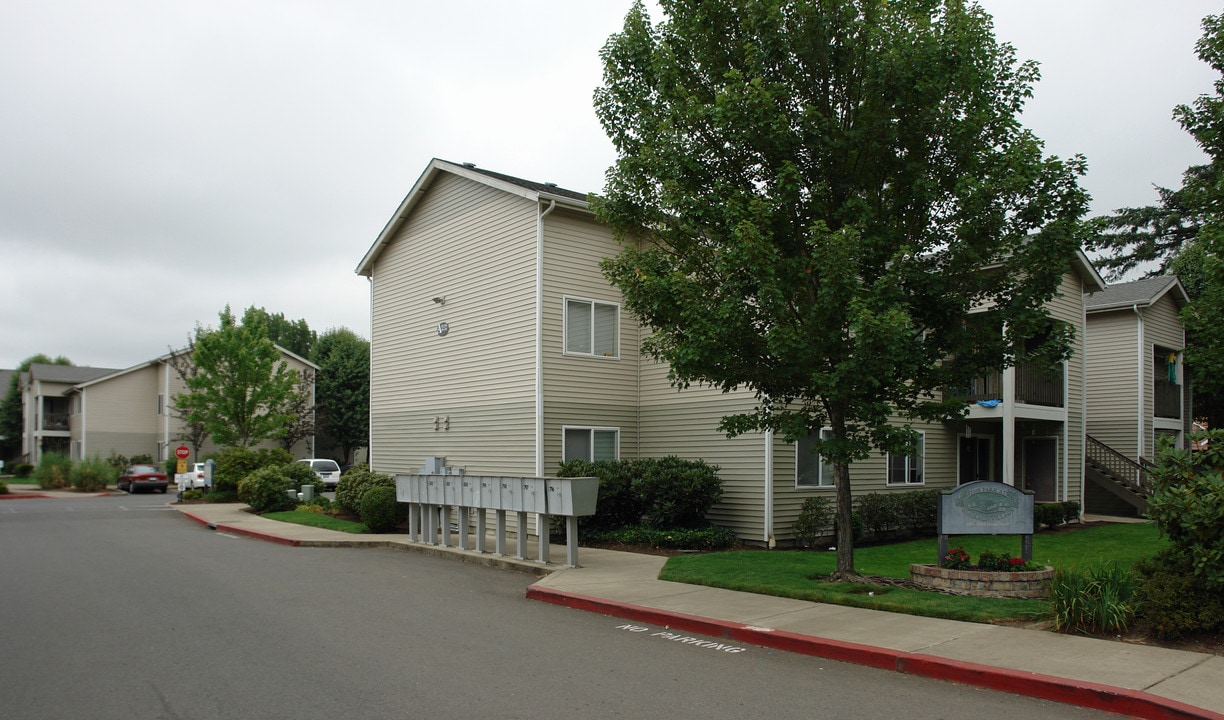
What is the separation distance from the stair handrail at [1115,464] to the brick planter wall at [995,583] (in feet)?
55.5

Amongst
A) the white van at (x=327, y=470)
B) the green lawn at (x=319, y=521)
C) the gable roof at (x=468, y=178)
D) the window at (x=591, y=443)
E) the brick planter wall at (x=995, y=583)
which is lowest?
the white van at (x=327, y=470)

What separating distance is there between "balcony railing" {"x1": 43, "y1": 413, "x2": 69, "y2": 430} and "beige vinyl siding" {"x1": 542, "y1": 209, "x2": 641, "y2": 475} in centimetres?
5383

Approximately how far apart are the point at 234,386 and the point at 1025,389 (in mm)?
30177

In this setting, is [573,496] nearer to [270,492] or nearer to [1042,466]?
[270,492]

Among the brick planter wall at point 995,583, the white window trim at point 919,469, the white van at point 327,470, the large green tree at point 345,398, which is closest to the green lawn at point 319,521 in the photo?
the white window trim at point 919,469

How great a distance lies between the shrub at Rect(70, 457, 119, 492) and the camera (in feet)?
146

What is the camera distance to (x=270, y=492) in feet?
89.7

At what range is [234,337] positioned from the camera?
3756 cm

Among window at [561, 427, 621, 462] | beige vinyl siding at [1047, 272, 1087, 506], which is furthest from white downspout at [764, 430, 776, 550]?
beige vinyl siding at [1047, 272, 1087, 506]

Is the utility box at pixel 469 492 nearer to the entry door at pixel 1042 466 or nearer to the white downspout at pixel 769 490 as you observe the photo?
the white downspout at pixel 769 490

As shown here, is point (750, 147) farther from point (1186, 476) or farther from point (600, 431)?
point (600, 431)

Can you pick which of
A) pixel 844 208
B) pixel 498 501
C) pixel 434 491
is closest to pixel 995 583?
pixel 844 208

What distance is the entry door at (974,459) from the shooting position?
23788 millimetres

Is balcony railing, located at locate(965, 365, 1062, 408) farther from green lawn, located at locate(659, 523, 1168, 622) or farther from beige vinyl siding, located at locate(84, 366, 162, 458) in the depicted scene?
beige vinyl siding, located at locate(84, 366, 162, 458)
